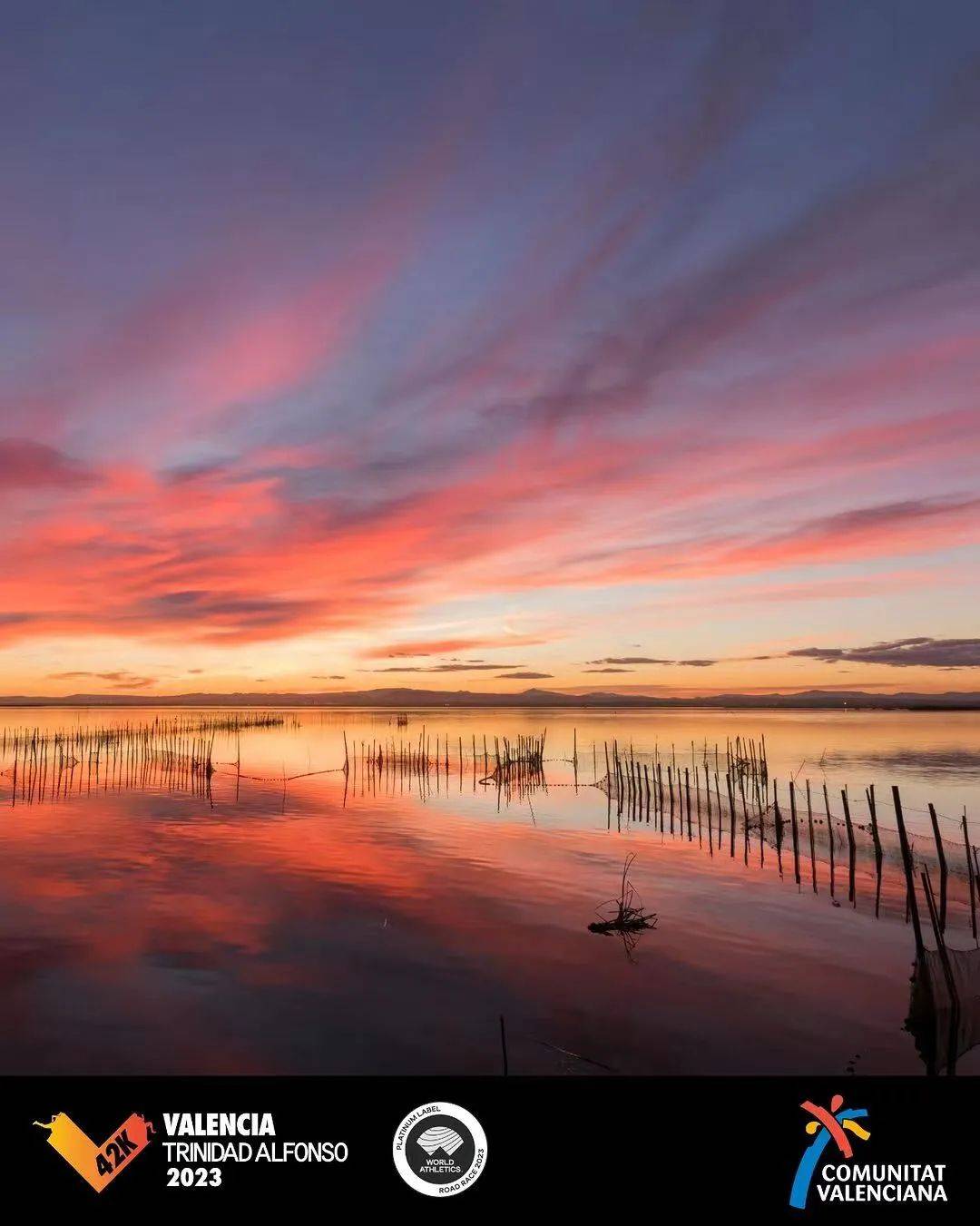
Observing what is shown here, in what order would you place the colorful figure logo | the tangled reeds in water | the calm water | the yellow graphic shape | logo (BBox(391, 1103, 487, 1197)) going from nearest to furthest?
1. logo (BBox(391, 1103, 487, 1197))
2. the colorful figure logo
3. the yellow graphic shape
4. the calm water
5. the tangled reeds in water

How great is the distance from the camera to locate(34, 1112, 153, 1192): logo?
471cm

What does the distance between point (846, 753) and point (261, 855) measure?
6007 cm

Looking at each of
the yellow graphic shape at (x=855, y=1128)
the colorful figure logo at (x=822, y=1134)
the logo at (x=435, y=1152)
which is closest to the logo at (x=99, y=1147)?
the logo at (x=435, y=1152)

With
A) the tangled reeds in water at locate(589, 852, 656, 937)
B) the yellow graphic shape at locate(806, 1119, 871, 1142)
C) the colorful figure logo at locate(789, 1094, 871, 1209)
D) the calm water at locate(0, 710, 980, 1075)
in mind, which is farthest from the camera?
the tangled reeds in water at locate(589, 852, 656, 937)

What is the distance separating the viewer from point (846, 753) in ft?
218

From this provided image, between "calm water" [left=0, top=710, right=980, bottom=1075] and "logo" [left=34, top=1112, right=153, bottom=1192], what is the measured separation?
5557 mm

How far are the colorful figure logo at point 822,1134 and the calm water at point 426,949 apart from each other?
211 inches

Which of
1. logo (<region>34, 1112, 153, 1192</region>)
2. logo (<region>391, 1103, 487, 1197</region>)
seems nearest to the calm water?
logo (<region>34, 1112, 153, 1192</region>)

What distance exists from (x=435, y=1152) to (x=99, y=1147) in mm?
2274

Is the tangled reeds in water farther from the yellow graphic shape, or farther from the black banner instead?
the black banner

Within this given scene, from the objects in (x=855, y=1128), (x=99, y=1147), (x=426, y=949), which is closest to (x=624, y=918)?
(x=426, y=949)

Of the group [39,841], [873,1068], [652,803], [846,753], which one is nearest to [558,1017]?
[873,1068]

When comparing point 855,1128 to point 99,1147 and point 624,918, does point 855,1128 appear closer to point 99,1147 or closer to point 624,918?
point 99,1147

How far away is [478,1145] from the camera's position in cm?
468
